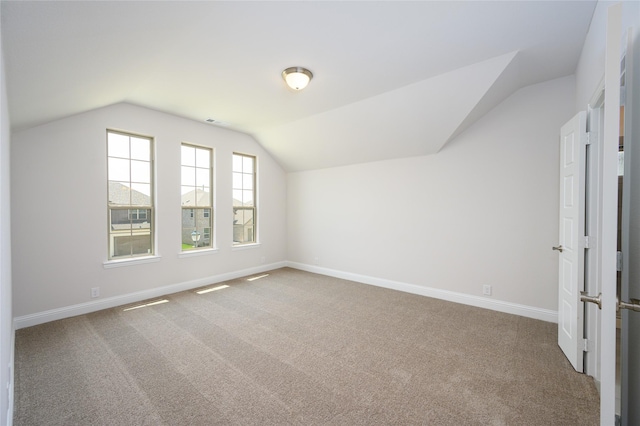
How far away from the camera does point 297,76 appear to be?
2.95 meters

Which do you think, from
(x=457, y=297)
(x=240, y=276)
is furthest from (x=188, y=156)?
(x=457, y=297)

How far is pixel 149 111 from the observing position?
426cm

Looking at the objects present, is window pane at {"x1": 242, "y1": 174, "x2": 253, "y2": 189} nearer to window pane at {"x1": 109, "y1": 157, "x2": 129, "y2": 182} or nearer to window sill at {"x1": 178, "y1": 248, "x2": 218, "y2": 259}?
window sill at {"x1": 178, "y1": 248, "x2": 218, "y2": 259}

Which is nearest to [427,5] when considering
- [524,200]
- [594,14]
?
[594,14]

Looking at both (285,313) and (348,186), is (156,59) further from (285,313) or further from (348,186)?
(348,186)

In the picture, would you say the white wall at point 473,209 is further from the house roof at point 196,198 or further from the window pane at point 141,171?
the window pane at point 141,171

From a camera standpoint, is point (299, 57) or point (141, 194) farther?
point (141, 194)

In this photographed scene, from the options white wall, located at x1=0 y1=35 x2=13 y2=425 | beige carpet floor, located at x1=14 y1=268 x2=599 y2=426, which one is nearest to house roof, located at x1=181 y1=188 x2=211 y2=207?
beige carpet floor, located at x1=14 y1=268 x2=599 y2=426

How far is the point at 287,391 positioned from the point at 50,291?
3.30 m

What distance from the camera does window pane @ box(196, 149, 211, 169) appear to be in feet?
16.3

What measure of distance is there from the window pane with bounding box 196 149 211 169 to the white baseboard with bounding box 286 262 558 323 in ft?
9.96

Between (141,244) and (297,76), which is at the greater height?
(297,76)

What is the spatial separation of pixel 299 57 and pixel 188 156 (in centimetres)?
299

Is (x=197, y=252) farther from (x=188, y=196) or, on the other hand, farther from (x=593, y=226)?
(x=593, y=226)
